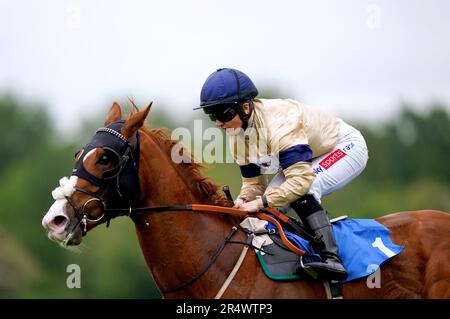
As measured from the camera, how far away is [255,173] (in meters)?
8.17

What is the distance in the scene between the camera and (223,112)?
7531 millimetres

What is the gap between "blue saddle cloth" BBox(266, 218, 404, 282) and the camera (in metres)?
7.50

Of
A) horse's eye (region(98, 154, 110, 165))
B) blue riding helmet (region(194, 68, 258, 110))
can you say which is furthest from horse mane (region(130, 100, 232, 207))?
horse's eye (region(98, 154, 110, 165))

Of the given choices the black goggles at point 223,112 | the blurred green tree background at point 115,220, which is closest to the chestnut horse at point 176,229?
the black goggles at point 223,112

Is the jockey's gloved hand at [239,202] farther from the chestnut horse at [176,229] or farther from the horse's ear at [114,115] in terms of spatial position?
the horse's ear at [114,115]

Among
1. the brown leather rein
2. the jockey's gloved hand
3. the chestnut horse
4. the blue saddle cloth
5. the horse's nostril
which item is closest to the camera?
the horse's nostril

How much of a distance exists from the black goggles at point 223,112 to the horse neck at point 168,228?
0.54m

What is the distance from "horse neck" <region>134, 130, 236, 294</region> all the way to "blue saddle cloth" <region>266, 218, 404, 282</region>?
2.34 ft

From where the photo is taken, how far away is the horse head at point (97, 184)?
270 inches

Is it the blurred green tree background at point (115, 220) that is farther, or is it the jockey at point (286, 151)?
the blurred green tree background at point (115, 220)

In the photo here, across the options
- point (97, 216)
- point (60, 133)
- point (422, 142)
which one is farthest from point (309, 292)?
point (60, 133)

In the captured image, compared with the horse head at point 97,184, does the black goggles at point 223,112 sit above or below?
above

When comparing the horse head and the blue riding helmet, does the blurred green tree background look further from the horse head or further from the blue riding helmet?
the horse head

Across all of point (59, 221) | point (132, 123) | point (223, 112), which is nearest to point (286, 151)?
point (223, 112)
